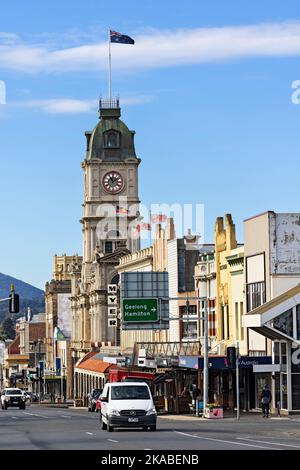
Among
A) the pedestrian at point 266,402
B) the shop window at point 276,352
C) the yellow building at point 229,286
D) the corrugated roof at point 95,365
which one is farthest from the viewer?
the corrugated roof at point 95,365

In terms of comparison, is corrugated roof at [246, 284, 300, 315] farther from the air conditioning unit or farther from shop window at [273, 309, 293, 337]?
the air conditioning unit

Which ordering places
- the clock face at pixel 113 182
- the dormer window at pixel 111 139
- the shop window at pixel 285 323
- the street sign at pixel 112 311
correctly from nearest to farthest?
the shop window at pixel 285 323 → the street sign at pixel 112 311 → the clock face at pixel 113 182 → the dormer window at pixel 111 139

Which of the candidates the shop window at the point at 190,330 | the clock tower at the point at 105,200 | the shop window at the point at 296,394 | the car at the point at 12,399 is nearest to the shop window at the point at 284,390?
the shop window at the point at 296,394

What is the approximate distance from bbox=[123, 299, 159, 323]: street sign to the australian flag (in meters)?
48.0

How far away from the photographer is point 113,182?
6073 inches

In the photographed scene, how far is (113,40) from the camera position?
118625mm

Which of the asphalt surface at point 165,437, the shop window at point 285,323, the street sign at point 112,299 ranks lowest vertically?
the asphalt surface at point 165,437

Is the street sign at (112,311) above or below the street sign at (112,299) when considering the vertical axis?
below

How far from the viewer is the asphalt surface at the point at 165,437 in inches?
1422

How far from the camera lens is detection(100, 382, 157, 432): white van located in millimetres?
45031

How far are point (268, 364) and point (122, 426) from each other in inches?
791

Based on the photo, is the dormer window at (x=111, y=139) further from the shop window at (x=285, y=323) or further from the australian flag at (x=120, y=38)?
the shop window at (x=285, y=323)

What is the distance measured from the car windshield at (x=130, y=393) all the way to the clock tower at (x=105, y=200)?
327 feet
